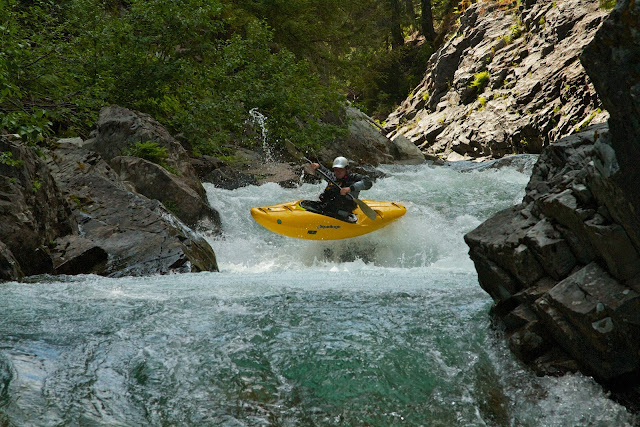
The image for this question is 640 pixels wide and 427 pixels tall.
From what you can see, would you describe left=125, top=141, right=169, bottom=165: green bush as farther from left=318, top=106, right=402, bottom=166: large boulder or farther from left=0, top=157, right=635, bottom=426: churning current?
left=318, top=106, right=402, bottom=166: large boulder

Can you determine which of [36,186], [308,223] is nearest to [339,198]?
[308,223]

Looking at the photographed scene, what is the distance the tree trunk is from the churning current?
77.4 ft

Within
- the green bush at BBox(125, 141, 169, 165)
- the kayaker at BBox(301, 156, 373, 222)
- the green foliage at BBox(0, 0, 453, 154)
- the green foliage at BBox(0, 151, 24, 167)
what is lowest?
the kayaker at BBox(301, 156, 373, 222)

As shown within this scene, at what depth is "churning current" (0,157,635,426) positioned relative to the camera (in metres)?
2.51

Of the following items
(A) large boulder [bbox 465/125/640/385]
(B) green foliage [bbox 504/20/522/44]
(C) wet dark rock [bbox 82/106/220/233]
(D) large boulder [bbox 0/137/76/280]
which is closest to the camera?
(A) large boulder [bbox 465/125/640/385]

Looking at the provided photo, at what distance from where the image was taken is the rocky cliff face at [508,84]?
51.9 ft

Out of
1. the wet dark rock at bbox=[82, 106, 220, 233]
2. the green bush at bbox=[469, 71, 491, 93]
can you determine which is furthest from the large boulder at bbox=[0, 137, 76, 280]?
the green bush at bbox=[469, 71, 491, 93]

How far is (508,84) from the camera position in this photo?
62.0 feet

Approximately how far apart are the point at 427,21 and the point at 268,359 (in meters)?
26.2

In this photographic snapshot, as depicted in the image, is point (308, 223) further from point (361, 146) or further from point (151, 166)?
point (361, 146)

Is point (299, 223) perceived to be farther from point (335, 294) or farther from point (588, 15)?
point (588, 15)

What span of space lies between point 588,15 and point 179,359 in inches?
695

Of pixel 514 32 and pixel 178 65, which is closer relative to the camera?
pixel 178 65

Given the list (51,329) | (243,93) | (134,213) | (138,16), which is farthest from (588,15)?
(51,329)
